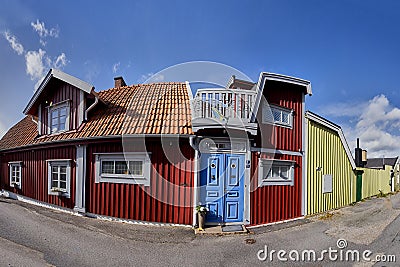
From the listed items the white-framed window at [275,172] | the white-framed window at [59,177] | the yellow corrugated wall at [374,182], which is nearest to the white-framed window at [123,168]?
the white-framed window at [59,177]

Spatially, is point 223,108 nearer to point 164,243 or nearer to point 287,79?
point 287,79

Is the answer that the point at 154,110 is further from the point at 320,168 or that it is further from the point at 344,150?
the point at 344,150

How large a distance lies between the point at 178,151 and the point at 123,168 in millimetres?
2082

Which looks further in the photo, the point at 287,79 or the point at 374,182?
the point at 374,182

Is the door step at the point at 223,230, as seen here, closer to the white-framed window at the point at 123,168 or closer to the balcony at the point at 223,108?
the white-framed window at the point at 123,168

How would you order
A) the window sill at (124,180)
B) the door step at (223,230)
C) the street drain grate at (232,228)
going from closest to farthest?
the door step at (223,230), the street drain grate at (232,228), the window sill at (124,180)

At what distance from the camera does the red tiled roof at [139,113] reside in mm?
8367

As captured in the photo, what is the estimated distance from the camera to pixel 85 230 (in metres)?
7.18

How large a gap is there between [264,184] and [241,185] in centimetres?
100

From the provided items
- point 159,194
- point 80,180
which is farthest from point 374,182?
point 80,180

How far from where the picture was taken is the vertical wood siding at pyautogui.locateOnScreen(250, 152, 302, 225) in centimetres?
844

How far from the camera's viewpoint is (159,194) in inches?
320

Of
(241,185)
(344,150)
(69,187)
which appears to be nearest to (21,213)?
(69,187)

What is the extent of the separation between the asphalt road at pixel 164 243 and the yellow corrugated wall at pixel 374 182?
9.02m
